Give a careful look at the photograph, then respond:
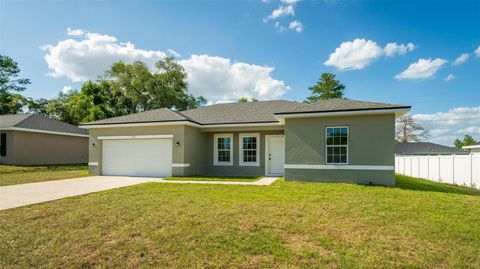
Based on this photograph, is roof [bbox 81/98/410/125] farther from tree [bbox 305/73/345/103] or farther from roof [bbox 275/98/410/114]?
tree [bbox 305/73/345/103]

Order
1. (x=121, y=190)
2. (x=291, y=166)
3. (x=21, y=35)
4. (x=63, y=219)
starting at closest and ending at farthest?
(x=63, y=219) < (x=121, y=190) < (x=291, y=166) < (x=21, y=35)

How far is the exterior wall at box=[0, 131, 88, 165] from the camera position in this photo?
61.7ft

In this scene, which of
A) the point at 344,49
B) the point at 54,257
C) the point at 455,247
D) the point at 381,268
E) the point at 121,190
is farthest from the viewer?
the point at 344,49

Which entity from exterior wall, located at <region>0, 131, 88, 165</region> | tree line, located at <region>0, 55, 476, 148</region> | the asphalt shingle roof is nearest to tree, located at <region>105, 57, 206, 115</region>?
tree line, located at <region>0, 55, 476, 148</region>

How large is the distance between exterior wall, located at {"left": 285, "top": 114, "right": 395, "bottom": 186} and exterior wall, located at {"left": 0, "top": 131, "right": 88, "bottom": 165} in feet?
66.0

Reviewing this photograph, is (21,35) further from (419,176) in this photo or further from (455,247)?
(419,176)

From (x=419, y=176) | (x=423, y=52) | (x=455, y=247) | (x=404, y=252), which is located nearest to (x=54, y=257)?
(x=404, y=252)

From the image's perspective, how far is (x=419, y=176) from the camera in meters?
17.3

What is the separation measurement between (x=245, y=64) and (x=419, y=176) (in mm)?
14966

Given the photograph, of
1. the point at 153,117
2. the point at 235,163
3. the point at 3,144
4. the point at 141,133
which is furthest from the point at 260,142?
the point at 3,144

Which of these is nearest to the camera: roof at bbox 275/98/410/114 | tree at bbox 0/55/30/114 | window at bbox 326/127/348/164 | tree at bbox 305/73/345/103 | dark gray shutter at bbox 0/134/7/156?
roof at bbox 275/98/410/114

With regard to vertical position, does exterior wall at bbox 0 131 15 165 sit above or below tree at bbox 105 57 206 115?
below

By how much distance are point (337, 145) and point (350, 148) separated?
1.65ft

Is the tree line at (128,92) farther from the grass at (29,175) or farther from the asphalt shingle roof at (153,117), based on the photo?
the asphalt shingle roof at (153,117)
